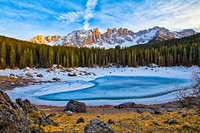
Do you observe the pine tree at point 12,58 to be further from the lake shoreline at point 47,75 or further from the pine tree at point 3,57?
the lake shoreline at point 47,75

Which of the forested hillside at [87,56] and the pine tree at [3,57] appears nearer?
the pine tree at [3,57]

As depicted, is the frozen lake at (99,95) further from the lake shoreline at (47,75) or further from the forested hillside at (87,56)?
the forested hillside at (87,56)

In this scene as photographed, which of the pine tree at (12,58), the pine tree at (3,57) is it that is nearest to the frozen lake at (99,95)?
the pine tree at (3,57)

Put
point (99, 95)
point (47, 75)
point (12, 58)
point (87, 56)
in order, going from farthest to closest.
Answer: point (87, 56) → point (12, 58) → point (47, 75) → point (99, 95)

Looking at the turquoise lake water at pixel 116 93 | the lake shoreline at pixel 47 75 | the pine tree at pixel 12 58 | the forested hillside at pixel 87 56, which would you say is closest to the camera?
the turquoise lake water at pixel 116 93

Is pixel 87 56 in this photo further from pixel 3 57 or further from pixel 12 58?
pixel 3 57

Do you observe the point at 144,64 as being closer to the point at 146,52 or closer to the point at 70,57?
the point at 146,52

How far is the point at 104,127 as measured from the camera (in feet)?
26.0

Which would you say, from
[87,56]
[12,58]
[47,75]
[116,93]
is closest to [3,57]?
[12,58]

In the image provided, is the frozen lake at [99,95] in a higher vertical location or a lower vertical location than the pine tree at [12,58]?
lower

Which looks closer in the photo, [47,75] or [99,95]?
[99,95]

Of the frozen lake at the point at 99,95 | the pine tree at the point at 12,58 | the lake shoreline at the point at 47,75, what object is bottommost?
the frozen lake at the point at 99,95

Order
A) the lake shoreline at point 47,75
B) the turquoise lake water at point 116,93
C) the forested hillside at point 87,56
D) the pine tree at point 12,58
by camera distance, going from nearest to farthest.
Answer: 1. the turquoise lake water at point 116,93
2. the lake shoreline at point 47,75
3. the pine tree at point 12,58
4. the forested hillside at point 87,56

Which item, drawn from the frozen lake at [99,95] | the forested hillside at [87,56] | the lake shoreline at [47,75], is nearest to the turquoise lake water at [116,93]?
the frozen lake at [99,95]
